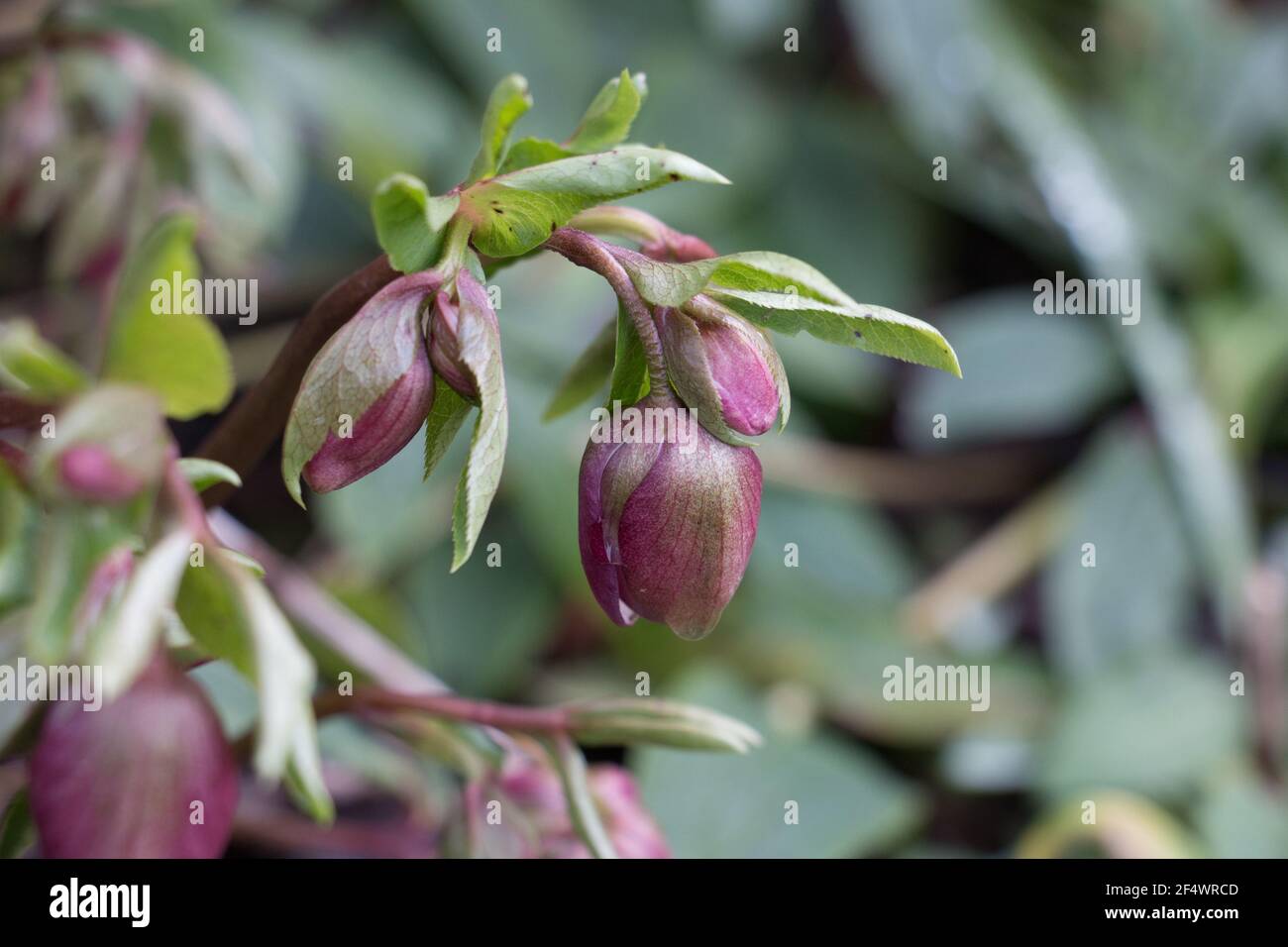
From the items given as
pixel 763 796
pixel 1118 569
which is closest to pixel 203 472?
pixel 763 796

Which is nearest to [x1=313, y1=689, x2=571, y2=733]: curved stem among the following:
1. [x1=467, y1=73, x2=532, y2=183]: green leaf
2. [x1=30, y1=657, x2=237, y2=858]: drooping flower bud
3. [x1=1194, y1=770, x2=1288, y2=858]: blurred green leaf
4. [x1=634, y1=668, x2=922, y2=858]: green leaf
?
[x1=30, y1=657, x2=237, y2=858]: drooping flower bud

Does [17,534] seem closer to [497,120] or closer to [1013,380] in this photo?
[497,120]

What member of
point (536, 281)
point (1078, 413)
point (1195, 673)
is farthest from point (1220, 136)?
point (536, 281)

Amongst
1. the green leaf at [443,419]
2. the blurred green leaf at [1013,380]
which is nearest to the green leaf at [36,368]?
the green leaf at [443,419]

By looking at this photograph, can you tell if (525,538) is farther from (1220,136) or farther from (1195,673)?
(1220,136)

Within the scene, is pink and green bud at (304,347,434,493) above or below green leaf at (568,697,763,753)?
above

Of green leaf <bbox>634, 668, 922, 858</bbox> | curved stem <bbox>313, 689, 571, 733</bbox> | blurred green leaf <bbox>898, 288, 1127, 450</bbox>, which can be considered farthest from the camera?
blurred green leaf <bbox>898, 288, 1127, 450</bbox>

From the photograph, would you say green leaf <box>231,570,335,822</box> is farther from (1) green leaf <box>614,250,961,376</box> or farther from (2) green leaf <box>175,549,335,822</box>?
(1) green leaf <box>614,250,961,376</box>
